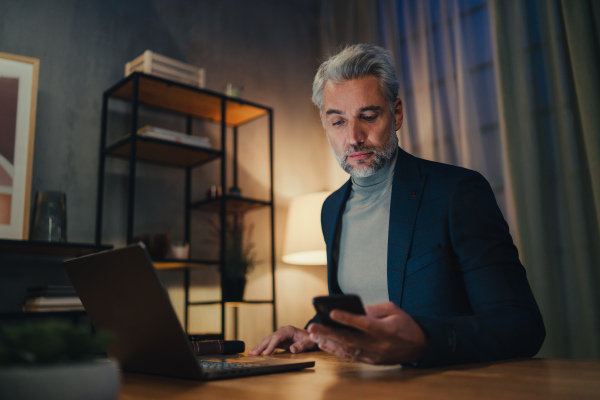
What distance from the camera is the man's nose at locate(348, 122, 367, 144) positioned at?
1.58 m

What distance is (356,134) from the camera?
5.22 feet

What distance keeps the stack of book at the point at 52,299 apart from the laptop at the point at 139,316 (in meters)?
1.42

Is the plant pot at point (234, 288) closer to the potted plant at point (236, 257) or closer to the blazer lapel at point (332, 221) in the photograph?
the potted plant at point (236, 257)

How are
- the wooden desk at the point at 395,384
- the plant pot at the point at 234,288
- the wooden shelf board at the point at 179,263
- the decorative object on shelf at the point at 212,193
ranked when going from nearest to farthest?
the wooden desk at the point at 395,384, the wooden shelf board at the point at 179,263, the plant pot at the point at 234,288, the decorative object on shelf at the point at 212,193

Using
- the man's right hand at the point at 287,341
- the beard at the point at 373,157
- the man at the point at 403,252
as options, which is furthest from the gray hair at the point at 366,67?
the man's right hand at the point at 287,341

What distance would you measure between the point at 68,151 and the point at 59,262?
588 mm

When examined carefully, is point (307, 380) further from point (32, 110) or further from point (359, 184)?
point (32, 110)

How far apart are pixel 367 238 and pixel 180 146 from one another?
1.40 m

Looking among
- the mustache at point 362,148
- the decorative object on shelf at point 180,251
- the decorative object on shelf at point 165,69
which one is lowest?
the decorative object on shelf at point 180,251

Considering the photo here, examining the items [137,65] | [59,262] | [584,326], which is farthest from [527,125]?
[59,262]

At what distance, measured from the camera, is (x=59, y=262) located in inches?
97.3

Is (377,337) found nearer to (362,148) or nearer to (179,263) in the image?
(362,148)

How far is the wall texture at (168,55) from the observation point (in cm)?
256

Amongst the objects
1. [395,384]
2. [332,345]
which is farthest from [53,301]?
[395,384]
